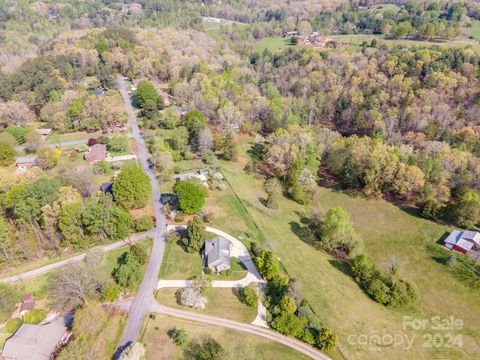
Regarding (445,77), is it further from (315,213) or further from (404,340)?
(404,340)

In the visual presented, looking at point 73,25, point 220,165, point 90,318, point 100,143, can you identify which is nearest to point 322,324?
point 90,318

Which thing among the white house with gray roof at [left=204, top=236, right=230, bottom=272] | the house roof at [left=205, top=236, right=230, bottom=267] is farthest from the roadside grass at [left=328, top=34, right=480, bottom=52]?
the white house with gray roof at [left=204, top=236, right=230, bottom=272]

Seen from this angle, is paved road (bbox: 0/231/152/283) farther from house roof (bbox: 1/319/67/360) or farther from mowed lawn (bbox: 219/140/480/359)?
mowed lawn (bbox: 219/140/480/359)

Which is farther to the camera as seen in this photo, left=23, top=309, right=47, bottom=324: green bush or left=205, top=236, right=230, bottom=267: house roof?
left=205, top=236, right=230, bottom=267: house roof

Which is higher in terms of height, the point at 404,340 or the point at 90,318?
the point at 90,318

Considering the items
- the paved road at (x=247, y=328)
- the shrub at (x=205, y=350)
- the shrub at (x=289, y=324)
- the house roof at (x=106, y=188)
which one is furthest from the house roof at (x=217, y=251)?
the house roof at (x=106, y=188)

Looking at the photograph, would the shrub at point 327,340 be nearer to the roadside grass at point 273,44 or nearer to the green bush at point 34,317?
the green bush at point 34,317
